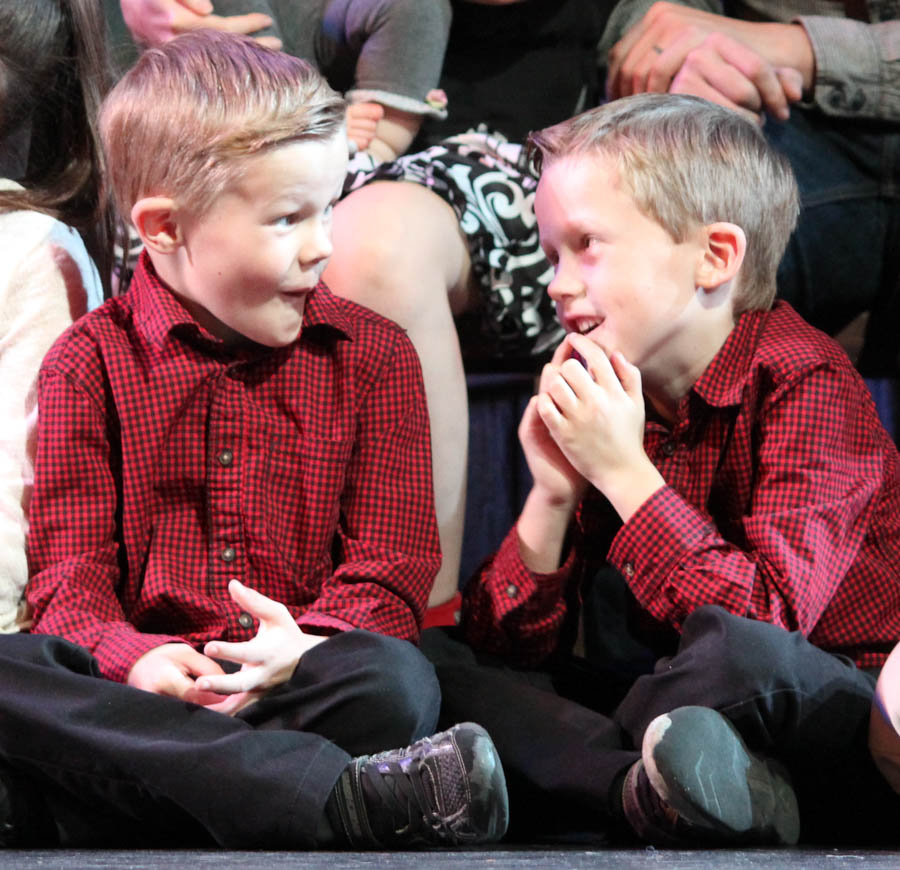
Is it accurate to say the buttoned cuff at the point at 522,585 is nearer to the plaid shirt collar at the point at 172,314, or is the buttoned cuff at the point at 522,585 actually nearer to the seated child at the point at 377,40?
the plaid shirt collar at the point at 172,314

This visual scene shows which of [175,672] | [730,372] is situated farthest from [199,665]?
[730,372]

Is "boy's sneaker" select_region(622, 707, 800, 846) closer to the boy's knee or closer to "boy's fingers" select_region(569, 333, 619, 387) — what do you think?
the boy's knee

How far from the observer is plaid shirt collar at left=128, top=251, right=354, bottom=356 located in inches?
45.0

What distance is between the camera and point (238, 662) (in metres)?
1.00

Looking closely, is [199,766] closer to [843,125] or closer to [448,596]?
[448,596]

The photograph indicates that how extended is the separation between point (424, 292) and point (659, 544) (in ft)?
1.32

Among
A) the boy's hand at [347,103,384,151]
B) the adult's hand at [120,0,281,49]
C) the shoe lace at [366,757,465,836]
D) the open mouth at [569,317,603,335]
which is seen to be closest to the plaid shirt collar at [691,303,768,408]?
the open mouth at [569,317,603,335]

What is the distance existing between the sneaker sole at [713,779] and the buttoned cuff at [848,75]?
82 centimetres

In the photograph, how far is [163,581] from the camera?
3.70 feet

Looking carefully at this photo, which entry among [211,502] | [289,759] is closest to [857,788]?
[289,759]

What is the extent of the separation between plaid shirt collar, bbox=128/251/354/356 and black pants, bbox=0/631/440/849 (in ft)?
1.00

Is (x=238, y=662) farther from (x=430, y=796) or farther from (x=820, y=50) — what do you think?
(x=820, y=50)

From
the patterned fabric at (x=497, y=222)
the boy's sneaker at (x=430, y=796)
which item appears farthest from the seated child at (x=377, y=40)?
the boy's sneaker at (x=430, y=796)

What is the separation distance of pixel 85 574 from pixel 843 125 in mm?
983
